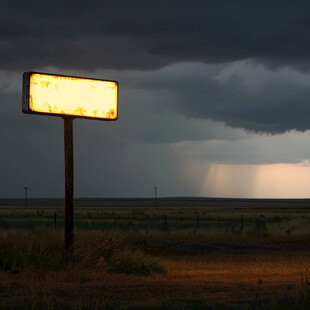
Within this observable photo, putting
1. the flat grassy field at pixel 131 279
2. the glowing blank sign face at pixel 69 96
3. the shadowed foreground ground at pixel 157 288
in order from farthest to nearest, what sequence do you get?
the glowing blank sign face at pixel 69 96 → the flat grassy field at pixel 131 279 → the shadowed foreground ground at pixel 157 288

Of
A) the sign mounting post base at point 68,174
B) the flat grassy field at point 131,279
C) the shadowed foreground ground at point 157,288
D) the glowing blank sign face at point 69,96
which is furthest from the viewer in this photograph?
the sign mounting post base at point 68,174

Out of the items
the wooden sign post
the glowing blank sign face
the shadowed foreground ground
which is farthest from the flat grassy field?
the glowing blank sign face

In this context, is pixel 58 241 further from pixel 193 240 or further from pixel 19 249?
pixel 193 240

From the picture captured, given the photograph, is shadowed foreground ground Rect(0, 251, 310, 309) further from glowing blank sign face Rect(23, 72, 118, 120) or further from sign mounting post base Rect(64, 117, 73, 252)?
glowing blank sign face Rect(23, 72, 118, 120)

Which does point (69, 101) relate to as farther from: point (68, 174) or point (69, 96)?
point (68, 174)

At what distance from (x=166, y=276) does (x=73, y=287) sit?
132 inches

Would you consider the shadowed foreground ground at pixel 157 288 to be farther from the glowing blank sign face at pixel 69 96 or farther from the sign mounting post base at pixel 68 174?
the glowing blank sign face at pixel 69 96

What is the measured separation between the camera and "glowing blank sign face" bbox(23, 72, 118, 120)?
652 inches

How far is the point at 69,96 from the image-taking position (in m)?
17.2

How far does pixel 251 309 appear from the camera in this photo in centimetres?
1018

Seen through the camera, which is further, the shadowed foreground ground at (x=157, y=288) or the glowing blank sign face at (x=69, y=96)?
the glowing blank sign face at (x=69, y=96)

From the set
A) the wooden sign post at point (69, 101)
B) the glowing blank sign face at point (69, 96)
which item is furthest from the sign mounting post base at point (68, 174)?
the glowing blank sign face at point (69, 96)

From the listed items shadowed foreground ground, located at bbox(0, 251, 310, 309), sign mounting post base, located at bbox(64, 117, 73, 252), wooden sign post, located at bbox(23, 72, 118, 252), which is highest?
wooden sign post, located at bbox(23, 72, 118, 252)

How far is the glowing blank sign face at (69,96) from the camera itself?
54.3 feet
